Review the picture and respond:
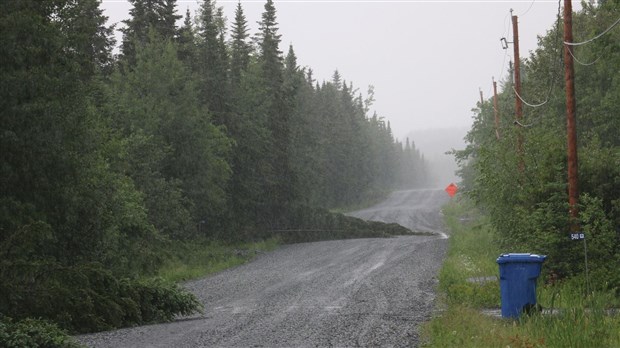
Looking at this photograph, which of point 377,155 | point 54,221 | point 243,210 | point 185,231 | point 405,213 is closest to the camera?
point 54,221

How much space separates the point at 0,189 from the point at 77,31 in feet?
15.5

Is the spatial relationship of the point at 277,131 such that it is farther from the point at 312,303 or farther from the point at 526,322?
the point at 526,322

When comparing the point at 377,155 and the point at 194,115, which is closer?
the point at 194,115

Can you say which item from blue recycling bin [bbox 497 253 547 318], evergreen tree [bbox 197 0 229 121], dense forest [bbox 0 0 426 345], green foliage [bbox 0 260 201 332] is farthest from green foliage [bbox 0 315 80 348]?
evergreen tree [bbox 197 0 229 121]

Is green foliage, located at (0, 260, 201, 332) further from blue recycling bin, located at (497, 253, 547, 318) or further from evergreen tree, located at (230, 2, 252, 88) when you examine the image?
evergreen tree, located at (230, 2, 252, 88)

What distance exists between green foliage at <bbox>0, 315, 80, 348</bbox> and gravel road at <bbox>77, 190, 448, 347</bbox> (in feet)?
3.20

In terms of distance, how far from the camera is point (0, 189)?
1684 cm

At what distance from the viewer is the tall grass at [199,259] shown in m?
25.5

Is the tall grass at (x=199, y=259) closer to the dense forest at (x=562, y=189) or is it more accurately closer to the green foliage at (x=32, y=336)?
the dense forest at (x=562, y=189)

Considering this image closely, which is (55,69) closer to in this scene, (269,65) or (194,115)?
(194,115)

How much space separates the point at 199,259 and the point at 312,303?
13140 mm

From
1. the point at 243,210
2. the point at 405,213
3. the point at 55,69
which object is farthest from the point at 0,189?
the point at 405,213

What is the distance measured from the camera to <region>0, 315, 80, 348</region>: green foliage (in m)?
10.2

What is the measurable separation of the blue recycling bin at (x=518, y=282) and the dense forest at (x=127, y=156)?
6.62 metres
